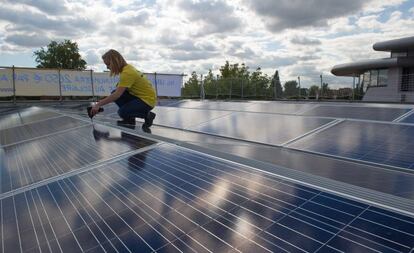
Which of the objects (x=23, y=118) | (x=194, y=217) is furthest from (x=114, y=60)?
(x=23, y=118)

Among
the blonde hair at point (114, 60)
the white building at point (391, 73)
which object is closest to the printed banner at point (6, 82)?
the blonde hair at point (114, 60)

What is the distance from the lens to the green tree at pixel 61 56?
52.6m

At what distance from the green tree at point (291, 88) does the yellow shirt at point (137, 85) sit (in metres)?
23.3

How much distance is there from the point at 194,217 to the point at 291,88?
2822 centimetres

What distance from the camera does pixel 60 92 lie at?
1961 centimetres

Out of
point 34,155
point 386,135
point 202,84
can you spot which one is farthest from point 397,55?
point 34,155

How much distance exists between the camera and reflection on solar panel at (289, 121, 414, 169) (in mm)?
4039

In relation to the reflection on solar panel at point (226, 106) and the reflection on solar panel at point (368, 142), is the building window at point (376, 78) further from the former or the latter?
the reflection on solar panel at point (368, 142)

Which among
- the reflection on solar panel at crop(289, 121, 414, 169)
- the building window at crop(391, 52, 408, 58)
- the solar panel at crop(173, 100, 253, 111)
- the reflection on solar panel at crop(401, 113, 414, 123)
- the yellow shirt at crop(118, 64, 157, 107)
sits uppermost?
the building window at crop(391, 52, 408, 58)

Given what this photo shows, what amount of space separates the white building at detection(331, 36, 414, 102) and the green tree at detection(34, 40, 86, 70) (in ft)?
132

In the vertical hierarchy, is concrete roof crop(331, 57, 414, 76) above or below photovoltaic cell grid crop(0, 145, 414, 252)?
above

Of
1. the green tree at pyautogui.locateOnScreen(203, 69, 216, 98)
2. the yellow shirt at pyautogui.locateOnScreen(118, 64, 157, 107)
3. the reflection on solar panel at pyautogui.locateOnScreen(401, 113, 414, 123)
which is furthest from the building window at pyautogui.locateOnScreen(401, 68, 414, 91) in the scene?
the yellow shirt at pyautogui.locateOnScreen(118, 64, 157, 107)

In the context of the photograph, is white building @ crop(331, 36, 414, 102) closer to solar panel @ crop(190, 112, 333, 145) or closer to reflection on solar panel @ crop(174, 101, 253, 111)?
reflection on solar panel @ crop(174, 101, 253, 111)

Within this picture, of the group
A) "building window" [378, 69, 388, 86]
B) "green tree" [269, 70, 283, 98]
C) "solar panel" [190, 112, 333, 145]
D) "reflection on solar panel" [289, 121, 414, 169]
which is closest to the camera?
"reflection on solar panel" [289, 121, 414, 169]
